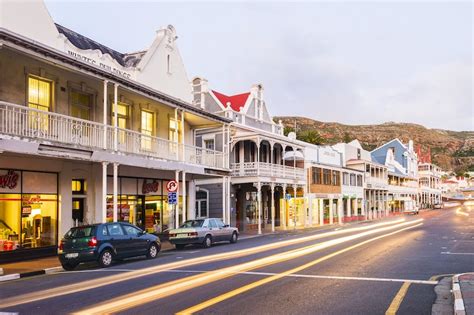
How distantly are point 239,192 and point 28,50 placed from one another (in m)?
25.7

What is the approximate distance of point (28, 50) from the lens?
1617cm

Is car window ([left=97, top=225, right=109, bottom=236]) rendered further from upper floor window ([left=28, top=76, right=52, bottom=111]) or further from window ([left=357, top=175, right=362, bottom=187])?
window ([left=357, top=175, right=362, bottom=187])

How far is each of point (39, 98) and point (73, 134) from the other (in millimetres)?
2057

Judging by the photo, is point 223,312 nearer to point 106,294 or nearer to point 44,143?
point 106,294

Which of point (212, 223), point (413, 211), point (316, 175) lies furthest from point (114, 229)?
point (413, 211)

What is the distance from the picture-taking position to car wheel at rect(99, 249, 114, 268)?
624 inches

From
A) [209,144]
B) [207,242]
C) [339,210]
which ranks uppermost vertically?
[209,144]

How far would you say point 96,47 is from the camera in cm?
2659

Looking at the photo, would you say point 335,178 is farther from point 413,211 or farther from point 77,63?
point 77,63

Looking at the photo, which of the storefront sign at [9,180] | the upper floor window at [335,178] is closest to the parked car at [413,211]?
the upper floor window at [335,178]

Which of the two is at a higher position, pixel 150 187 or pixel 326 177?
pixel 326 177

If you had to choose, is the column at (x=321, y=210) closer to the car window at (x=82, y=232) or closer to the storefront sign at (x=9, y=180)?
the storefront sign at (x=9, y=180)

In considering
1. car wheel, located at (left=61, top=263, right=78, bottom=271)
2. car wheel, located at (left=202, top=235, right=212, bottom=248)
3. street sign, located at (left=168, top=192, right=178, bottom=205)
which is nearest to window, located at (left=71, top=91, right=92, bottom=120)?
street sign, located at (left=168, top=192, right=178, bottom=205)

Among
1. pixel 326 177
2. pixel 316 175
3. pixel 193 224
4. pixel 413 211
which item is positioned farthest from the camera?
pixel 413 211
